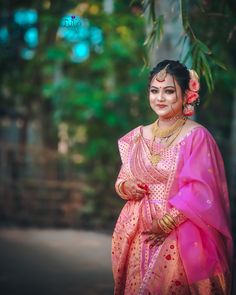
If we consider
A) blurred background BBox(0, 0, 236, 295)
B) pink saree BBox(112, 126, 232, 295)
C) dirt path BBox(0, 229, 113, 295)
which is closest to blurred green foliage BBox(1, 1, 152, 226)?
blurred background BBox(0, 0, 236, 295)

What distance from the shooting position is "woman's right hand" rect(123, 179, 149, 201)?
11.7 feet

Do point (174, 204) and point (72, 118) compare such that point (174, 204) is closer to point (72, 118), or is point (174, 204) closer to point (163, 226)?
point (163, 226)

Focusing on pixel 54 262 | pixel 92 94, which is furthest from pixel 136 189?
pixel 92 94

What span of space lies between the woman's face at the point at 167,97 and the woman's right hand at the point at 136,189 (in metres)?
0.42

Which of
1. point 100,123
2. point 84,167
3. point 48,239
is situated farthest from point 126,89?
point 48,239

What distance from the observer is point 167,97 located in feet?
11.7

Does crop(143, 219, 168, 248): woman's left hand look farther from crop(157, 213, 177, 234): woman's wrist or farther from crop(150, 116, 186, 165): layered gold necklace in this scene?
crop(150, 116, 186, 165): layered gold necklace

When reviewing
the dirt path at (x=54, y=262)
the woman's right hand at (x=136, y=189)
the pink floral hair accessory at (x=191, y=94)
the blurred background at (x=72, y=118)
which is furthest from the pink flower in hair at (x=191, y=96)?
the blurred background at (x=72, y=118)

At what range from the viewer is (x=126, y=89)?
34.0ft

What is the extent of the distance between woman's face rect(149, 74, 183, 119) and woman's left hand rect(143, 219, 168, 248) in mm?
635

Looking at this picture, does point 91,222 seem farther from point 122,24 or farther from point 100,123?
point 122,24

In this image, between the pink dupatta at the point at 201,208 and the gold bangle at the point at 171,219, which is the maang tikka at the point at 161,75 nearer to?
the pink dupatta at the point at 201,208

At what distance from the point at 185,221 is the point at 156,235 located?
7.5 inches

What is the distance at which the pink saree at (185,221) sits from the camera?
340cm
